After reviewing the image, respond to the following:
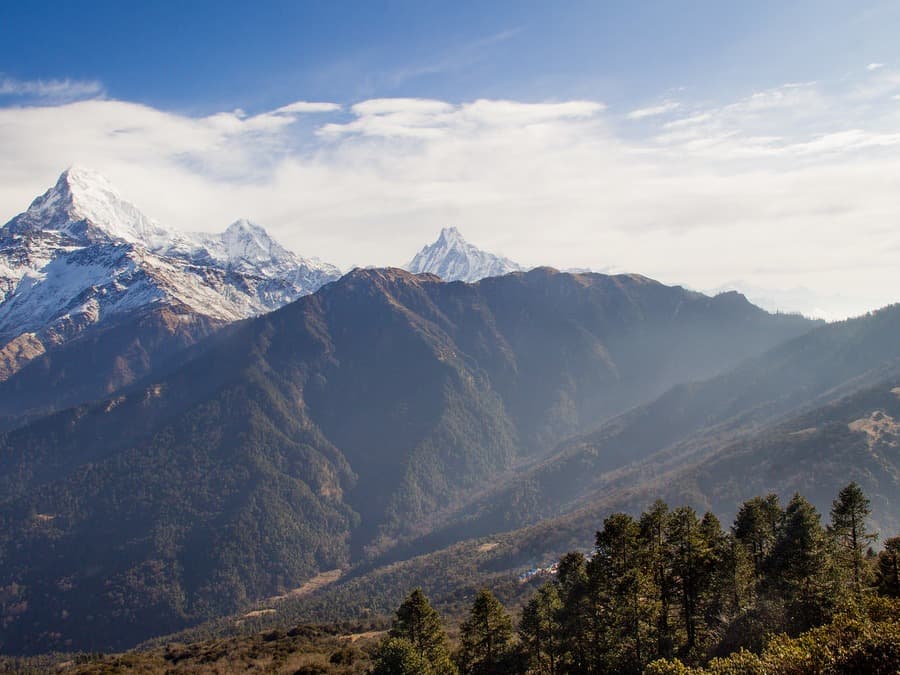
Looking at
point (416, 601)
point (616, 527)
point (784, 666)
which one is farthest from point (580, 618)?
point (784, 666)

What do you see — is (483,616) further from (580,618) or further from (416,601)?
(580,618)

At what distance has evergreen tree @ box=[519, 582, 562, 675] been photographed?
6781cm

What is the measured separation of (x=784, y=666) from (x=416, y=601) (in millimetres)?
46027

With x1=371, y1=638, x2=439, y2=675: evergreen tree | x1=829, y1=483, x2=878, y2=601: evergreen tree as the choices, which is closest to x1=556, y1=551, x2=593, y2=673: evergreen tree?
x1=371, y1=638, x2=439, y2=675: evergreen tree

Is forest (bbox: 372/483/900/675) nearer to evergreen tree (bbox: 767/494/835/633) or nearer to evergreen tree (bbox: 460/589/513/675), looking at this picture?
evergreen tree (bbox: 767/494/835/633)

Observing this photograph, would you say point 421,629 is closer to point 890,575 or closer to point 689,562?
point 689,562

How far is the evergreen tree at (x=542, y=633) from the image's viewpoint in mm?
67812

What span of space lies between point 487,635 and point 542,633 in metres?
6.93

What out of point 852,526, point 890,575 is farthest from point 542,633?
point 890,575

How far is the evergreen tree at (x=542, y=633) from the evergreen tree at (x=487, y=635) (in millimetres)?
2580

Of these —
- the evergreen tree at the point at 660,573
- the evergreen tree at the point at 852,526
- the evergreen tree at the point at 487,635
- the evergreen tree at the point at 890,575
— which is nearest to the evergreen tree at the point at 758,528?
the evergreen tree at the point at 852,526

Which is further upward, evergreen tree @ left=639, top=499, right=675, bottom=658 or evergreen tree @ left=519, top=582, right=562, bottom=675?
evergreen tree @ left=639, top=499, right=675, bottom=658

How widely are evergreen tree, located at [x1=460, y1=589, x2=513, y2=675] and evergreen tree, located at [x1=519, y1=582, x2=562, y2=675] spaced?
2.58m

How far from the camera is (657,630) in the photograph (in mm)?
57062
